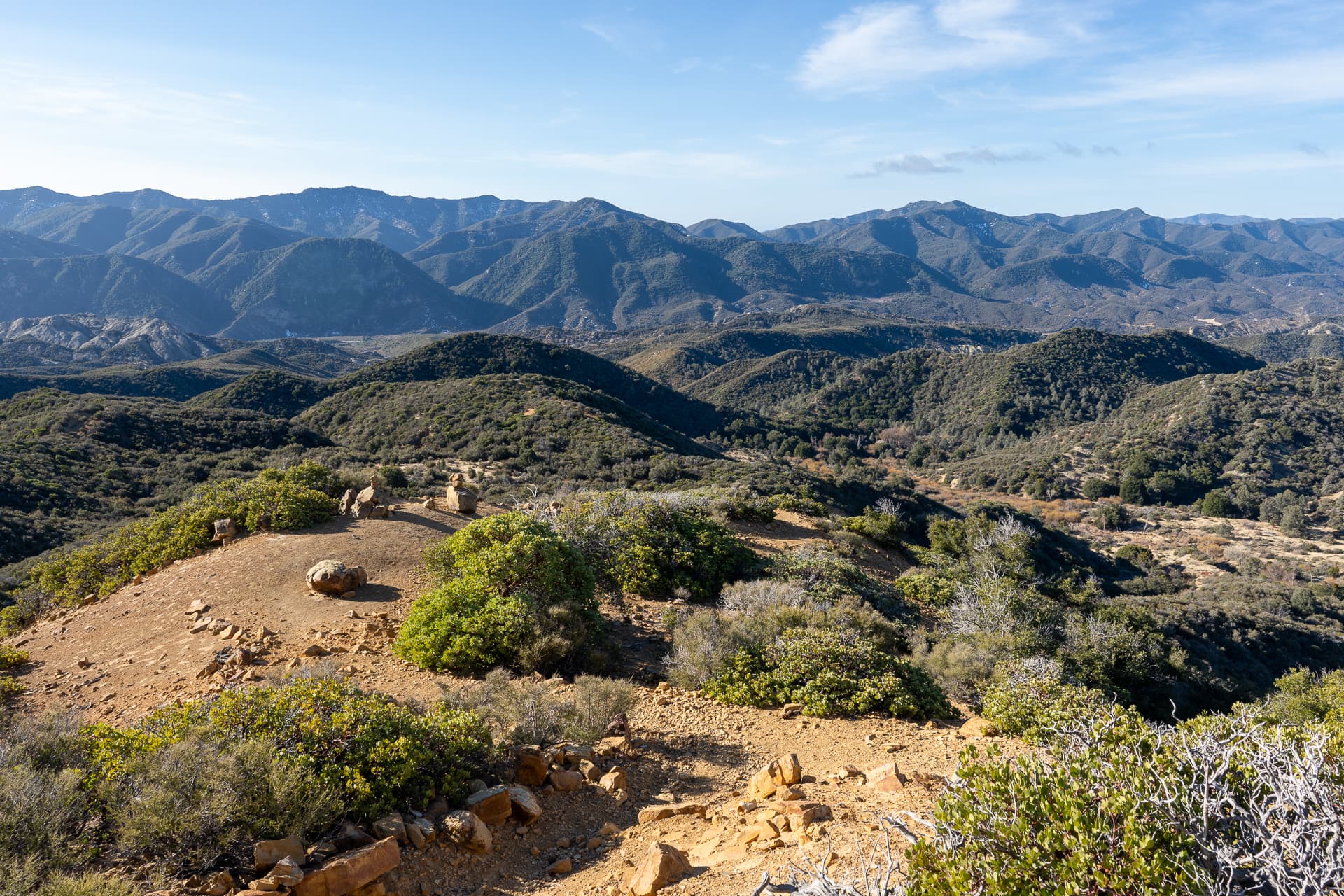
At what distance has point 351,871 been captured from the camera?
3.98 metres

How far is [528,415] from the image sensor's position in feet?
108

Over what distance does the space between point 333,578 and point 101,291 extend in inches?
8666

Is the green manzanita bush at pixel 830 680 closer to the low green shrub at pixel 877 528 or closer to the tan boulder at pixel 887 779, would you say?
the tan boulder at pixel 887 779

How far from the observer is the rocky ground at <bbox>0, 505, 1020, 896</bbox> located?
14.6ft

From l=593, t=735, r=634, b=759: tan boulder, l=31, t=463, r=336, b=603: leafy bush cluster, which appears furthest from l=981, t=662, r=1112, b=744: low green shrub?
l=31, t=463, r=336, b=603: leafy bush cluster

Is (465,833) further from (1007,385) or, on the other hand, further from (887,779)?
(1007,385)

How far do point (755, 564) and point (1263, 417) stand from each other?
62380 mm

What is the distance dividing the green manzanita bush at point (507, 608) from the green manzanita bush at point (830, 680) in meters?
1.97

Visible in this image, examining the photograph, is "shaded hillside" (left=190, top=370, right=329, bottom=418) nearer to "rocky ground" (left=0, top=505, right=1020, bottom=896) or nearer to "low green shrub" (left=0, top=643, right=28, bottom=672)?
"rocky ground" (left=0, top=505, right=1020, bottom=896)

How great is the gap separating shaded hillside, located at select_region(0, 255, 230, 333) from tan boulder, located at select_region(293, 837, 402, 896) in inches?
8134

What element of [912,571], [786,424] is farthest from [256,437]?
[786,424]

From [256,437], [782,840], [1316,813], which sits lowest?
[256,437]

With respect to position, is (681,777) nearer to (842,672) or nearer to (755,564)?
(842,672)

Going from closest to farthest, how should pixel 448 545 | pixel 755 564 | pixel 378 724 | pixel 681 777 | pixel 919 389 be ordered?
1. pixel 378 724
2. pixel 681 777
3. pixel 448 545
4. pixel 755 564
5. pixel 919 389
